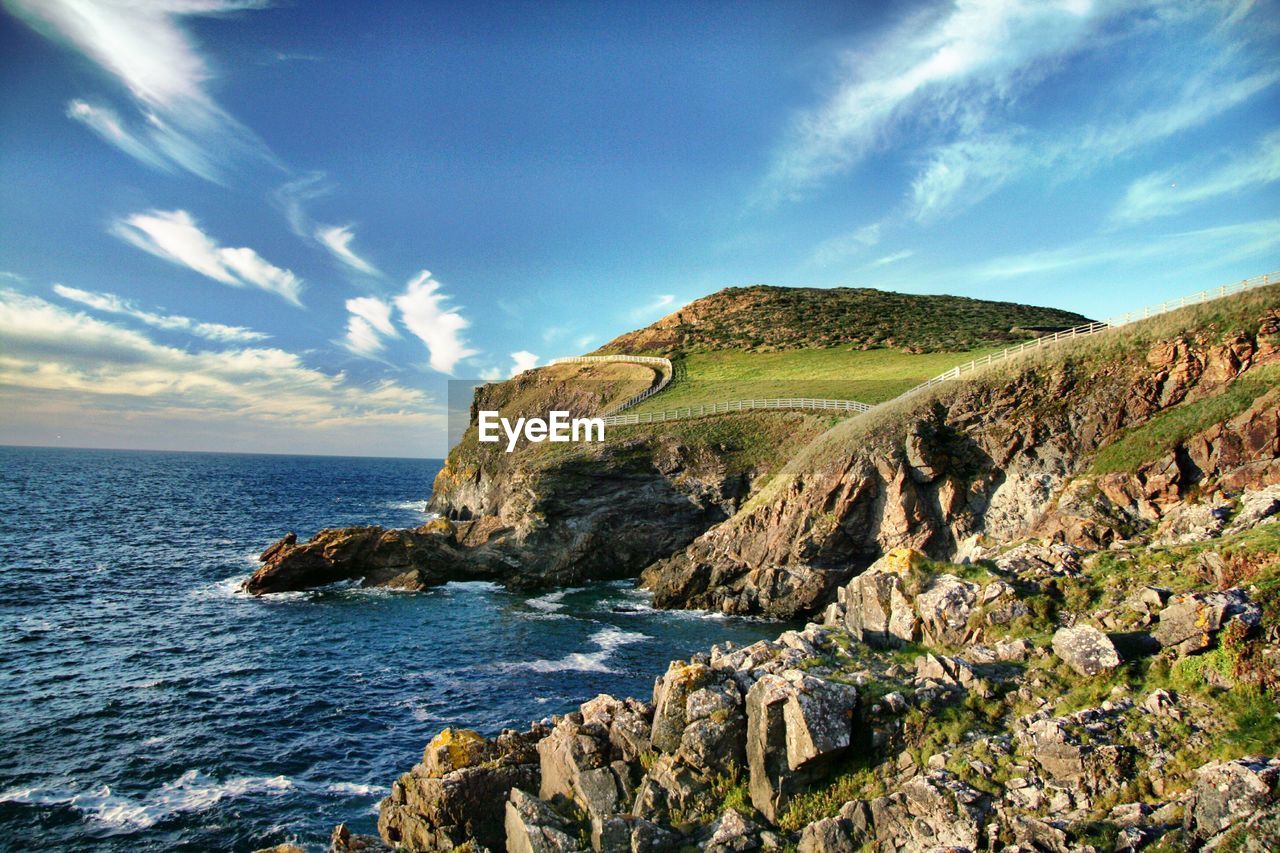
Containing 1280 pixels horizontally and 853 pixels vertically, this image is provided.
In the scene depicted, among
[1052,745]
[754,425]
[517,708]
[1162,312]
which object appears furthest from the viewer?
[754,425]

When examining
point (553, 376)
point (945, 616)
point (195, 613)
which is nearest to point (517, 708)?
point (945, 616)

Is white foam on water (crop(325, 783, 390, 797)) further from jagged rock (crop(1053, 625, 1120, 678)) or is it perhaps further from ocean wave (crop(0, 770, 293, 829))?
jagged rock (crop(1053, 625, 1120, 678))

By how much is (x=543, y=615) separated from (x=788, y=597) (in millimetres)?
15691

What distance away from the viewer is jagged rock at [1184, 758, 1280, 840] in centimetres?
1020

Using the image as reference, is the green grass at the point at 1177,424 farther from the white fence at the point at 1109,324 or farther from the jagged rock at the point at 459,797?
the jagged rock at the point at 459,797

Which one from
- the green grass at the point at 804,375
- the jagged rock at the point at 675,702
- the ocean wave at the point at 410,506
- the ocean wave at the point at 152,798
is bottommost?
the ocean wave at the point at 152,798

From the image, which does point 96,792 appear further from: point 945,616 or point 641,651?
point 945,616

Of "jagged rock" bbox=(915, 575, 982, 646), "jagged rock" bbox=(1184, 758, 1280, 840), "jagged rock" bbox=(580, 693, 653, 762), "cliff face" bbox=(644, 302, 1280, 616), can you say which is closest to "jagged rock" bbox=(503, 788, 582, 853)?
"jagged rock" bbox=(580, 693, 653, 762)

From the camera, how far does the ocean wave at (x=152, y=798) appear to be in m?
20.0

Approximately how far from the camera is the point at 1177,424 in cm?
3412

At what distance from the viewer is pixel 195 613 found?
42281 mm

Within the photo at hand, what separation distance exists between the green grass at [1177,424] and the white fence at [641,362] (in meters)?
46.3

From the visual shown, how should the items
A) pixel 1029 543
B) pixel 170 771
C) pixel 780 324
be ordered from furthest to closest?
pixel 780 324
pixel 170 771
pixel 1029 543

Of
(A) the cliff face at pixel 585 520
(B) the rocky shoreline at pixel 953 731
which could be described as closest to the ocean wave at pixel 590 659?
(B) the rocky shoreline at pixel 953 731
